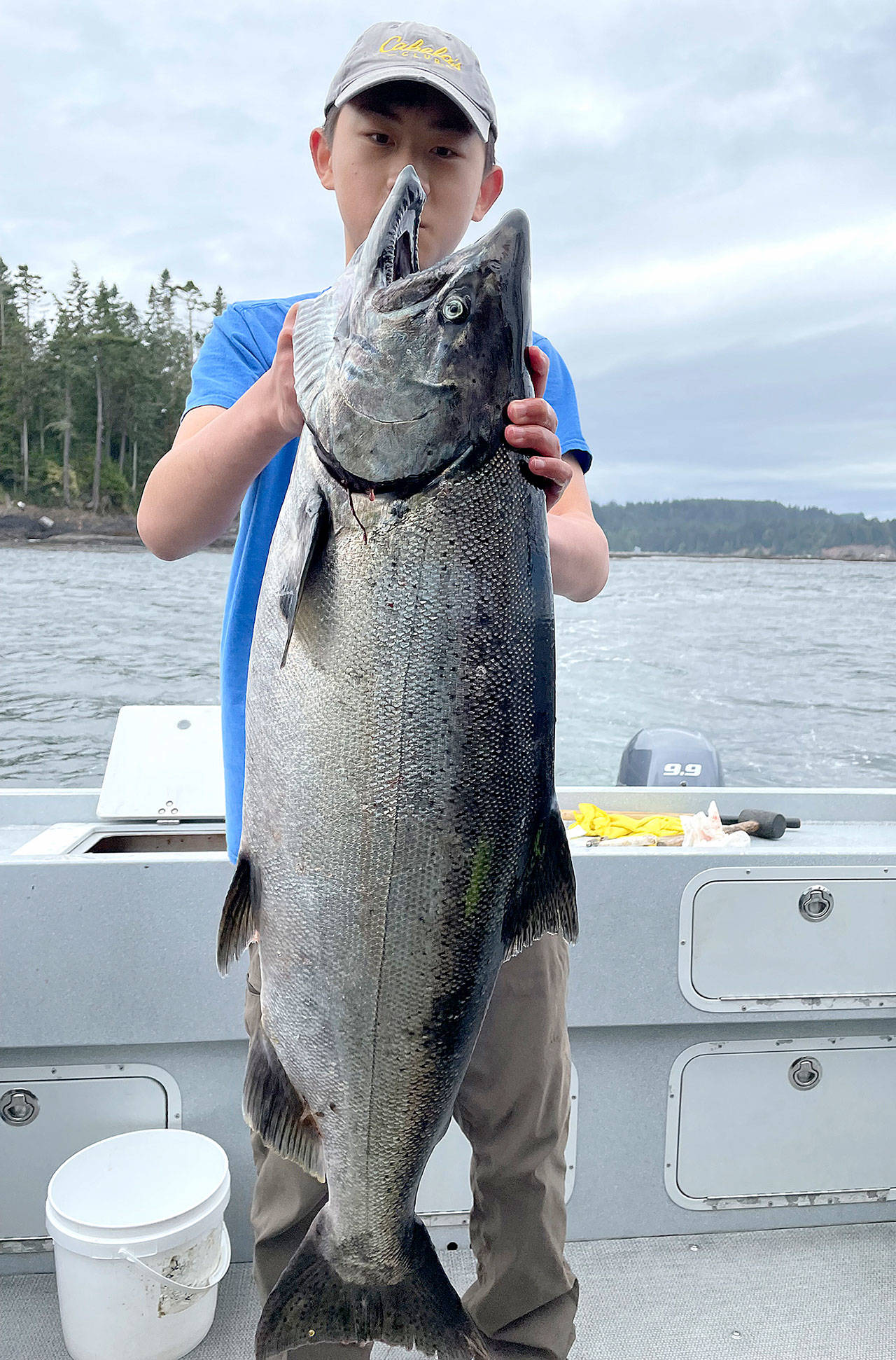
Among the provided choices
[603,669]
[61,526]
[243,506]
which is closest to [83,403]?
[61,526]

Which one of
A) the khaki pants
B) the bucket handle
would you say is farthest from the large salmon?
the bucket handle

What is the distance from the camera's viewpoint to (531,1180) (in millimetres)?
1777

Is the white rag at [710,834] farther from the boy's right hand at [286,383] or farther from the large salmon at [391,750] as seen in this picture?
the boy's right hand at [286,383]

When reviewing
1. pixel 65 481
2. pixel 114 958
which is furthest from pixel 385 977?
pixel 65 481

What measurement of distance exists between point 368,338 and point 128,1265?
2358 millimetres

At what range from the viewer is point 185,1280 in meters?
2.53

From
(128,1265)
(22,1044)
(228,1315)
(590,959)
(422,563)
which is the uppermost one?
(422,563)

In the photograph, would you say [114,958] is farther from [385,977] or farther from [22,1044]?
[385,977]

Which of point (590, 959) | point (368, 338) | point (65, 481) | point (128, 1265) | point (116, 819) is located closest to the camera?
point (368, 338)

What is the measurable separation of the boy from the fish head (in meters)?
0.09

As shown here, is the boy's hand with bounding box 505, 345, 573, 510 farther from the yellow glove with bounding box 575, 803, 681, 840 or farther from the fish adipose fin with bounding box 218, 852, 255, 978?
the yellow glove with bounding box 575, 803, 681, 840

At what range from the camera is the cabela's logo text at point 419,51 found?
1.43 meters

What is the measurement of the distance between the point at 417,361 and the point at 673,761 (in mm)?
3891

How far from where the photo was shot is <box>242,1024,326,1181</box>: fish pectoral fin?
136 centimetres
